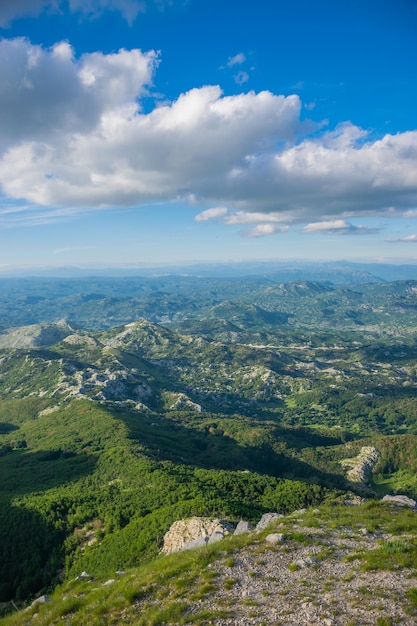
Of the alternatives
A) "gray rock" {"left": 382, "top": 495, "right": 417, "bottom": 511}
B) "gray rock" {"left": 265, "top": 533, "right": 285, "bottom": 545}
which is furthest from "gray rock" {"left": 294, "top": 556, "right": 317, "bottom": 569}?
"gray rock" {"left": 382, "top": 495, "right": 417, "bottom": 511}

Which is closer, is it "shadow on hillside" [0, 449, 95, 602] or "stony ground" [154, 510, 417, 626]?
"stony ground" [154, 510, 417, 626]

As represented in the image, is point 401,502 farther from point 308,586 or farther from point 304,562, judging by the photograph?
point 308,586

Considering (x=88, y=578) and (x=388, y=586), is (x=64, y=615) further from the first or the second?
(x=388, y=586)

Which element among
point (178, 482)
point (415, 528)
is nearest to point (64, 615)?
point (415, 528)

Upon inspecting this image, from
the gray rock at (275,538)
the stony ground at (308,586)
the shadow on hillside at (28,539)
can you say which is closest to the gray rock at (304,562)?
the stony ground at (308,586)

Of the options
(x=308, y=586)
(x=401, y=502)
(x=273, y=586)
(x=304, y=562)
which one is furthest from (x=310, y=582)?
(x=401, y=502)

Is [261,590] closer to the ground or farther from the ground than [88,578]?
farther from the ground

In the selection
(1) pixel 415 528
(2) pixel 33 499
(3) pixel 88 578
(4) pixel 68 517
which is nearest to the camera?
(1) pixel 415 528

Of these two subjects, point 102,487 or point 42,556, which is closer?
point 42,556

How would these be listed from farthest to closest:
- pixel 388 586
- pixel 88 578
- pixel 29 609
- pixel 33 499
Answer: pixel 33 499, pixel 88 578, pixel 29 609, pixel 388 586

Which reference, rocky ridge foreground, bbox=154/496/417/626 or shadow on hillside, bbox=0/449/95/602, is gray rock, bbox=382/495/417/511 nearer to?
rocky ridge foreground, bbox=154/496/417/626

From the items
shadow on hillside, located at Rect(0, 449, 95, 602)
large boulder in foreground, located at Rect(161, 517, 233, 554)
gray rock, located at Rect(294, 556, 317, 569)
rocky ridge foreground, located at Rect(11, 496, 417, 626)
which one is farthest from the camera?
shadow on hillside, located at Rect(0, 449, 95, 602)
